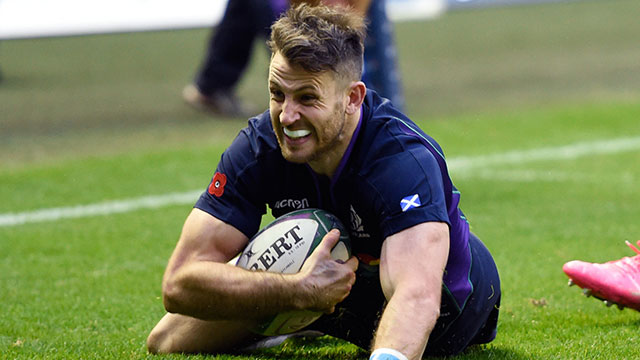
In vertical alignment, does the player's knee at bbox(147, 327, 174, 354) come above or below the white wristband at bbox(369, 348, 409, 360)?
below

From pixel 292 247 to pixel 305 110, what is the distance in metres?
0.53

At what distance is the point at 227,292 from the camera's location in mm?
4070

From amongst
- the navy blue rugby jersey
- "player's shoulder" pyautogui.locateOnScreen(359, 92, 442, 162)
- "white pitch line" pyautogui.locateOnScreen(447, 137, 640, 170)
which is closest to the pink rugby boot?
the navy blue rugby jersey

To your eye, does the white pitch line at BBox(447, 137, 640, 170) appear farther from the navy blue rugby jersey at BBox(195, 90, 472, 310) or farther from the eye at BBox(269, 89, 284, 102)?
the eye at BBox(269, 89, 284, 102)

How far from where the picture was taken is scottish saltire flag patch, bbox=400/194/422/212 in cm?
392

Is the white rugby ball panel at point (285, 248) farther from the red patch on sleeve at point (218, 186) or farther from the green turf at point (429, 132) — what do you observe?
the green turf at point (429, 132)

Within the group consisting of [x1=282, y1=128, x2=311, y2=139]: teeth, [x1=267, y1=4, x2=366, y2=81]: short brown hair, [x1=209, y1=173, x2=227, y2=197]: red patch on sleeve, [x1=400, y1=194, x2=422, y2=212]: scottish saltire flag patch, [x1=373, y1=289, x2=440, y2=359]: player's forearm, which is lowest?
[x1=373, y1=289, x2=440, y2=359]: player's forearm

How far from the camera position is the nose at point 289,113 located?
3.99 m

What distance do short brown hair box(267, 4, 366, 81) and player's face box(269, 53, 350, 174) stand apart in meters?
0.04

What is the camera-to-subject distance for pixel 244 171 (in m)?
4.27

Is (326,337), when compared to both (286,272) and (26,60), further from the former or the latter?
(26,60)

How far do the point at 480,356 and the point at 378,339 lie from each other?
77 centimetres

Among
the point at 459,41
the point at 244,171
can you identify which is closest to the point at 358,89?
the point at 244,171

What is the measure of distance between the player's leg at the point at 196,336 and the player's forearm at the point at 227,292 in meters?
0.28
